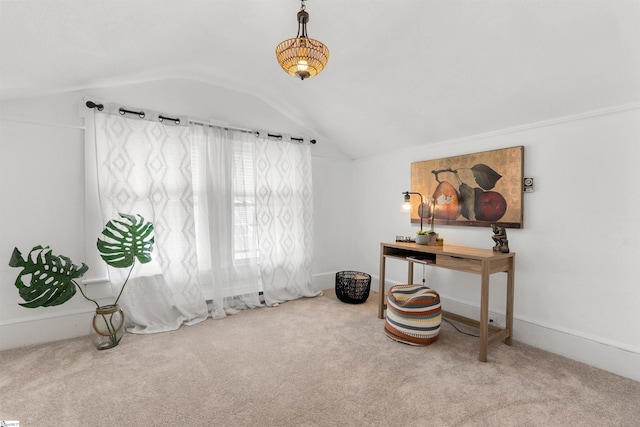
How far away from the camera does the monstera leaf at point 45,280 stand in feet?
6.84

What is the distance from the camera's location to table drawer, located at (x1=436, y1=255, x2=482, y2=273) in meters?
2.29

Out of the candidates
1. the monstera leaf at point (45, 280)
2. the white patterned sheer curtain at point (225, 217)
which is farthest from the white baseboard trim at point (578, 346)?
the monstera leaf at point (45, 280)

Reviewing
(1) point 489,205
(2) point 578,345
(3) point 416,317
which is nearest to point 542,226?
(1) point 489,205

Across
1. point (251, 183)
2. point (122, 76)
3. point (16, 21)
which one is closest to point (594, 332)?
point (251, 183)

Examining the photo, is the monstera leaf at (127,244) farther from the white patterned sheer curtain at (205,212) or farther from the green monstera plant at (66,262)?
the white patterned sheer curtain at (205,212)

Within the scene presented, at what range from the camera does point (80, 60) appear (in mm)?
2121

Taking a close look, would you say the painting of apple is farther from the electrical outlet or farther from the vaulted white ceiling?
the electrical outlet

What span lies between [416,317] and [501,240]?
3.13 ft

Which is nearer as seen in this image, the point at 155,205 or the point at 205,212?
the point at 155,205

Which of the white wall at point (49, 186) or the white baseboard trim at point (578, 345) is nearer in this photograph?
the white baseboard trim at point (578, 345)

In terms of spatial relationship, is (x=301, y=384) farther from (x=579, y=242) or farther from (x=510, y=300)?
(x=579, y=242)

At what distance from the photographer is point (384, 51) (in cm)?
229

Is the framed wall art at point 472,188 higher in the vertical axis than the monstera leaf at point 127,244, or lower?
higher

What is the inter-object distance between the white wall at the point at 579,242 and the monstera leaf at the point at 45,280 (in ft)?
11.4
